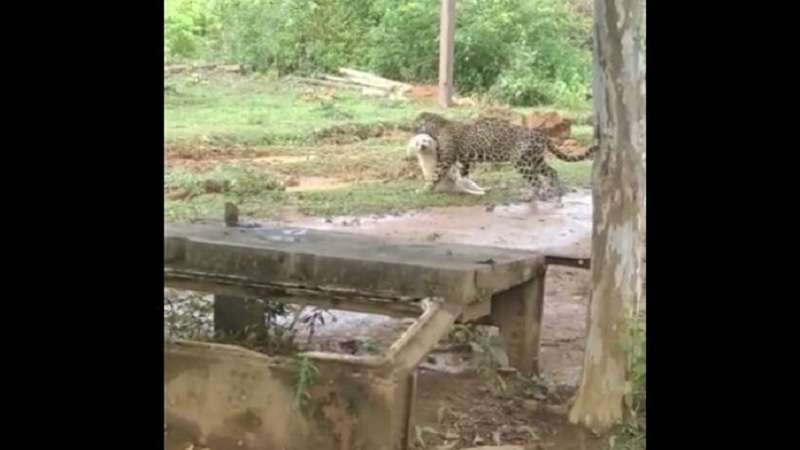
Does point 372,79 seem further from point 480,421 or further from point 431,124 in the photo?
point 480,421

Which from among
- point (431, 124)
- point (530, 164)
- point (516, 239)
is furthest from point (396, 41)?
point (516, 239)

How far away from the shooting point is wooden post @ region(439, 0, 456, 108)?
11.1 meters

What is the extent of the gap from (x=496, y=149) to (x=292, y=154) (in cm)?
176

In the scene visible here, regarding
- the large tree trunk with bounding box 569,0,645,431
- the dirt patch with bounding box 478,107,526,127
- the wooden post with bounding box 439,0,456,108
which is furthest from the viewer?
the wooden post with bounding box 439,0,456,108

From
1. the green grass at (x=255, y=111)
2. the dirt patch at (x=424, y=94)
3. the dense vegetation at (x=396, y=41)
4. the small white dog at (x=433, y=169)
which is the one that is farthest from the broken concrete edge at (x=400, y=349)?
the dense vegetation at (x=396, y=41)

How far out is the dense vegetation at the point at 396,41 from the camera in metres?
12.5

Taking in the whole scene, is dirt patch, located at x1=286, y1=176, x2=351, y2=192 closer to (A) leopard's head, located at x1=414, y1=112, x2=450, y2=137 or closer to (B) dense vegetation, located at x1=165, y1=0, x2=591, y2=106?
(A) leopard's head, located at x1=414, y1=112, x2=450, y2=137

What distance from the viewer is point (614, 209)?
11.2 ft

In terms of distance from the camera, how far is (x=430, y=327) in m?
3.39

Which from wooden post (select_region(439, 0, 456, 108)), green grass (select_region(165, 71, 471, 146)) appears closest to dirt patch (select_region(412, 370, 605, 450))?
green grass (select_region(165, 71, 471, 146))

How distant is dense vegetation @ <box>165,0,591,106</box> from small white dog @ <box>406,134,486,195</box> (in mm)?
3576

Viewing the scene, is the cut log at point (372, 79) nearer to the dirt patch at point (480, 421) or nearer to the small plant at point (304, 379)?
the dirt patch at point (480, 421)
